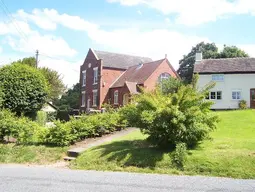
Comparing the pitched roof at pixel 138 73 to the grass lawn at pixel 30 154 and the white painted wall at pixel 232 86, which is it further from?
the grass lawn at pixel 30 154

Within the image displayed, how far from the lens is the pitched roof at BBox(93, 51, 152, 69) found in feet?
158

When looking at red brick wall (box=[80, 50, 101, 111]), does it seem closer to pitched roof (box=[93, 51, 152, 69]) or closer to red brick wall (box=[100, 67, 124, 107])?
pitched roof (box=[93, 51, 152, 69])

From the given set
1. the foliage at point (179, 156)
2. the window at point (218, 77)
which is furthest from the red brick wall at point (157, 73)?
the foliage at point (179, 156)

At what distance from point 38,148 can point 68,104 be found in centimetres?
5118

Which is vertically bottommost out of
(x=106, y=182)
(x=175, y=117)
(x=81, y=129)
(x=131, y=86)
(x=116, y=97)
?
(x=106, y=182)

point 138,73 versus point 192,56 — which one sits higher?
point 192,56

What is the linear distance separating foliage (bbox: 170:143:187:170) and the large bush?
0.66 metres

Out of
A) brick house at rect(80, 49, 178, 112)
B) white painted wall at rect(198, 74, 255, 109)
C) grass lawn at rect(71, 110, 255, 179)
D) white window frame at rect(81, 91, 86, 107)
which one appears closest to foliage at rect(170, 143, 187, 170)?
grass lawn at rect(71, 110, 255, 179)

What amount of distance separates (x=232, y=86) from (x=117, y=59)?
1918 centimetres

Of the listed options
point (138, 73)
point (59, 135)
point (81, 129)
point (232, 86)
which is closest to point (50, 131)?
point (59, 135)

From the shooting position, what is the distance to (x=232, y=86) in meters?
38.8

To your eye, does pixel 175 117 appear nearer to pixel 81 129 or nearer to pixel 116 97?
pixel 81 129

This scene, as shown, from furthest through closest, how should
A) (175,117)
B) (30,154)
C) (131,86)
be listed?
(131,86) → (30,154) → (175,117)

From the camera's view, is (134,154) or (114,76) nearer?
(134,154)
